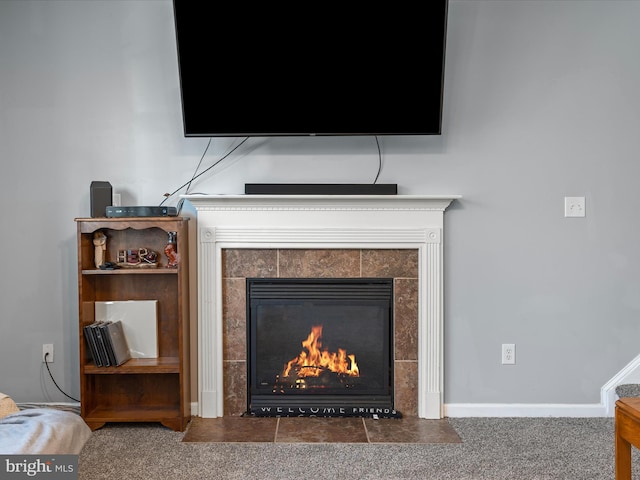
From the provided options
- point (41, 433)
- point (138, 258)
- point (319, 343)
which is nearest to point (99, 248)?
point (138, 258)

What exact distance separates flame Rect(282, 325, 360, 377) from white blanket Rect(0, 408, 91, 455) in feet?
5.94

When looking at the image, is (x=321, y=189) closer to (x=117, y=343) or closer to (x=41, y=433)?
(x=117, y=343)

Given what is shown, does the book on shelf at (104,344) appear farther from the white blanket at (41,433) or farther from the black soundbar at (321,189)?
the white blanket at (41,433)

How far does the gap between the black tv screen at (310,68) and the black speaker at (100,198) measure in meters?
0.53

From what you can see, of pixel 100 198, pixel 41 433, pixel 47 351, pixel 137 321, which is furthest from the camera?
pixel 47 351

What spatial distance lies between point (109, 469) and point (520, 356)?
Answer: 216cm

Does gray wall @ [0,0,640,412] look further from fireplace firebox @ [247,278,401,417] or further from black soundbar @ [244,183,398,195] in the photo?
fireplace firebox @ [247,278,401,417]

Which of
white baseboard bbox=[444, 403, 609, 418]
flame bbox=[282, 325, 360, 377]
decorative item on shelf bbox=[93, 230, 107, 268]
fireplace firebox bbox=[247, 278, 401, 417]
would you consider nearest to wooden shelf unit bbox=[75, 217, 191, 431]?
decorative item on shelf bbox=[93, 230, 107, 268]

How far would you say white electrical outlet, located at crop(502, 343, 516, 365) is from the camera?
319cm

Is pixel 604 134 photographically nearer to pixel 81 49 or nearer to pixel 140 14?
pixel 140 14

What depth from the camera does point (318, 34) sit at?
9.50 feet

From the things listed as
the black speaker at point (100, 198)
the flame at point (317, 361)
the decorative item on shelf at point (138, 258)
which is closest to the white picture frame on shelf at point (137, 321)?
the decorative item on shelf at point (138, 258)

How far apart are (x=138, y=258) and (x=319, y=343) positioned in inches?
42.7

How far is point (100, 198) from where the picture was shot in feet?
9.95
